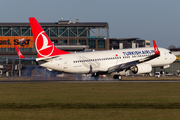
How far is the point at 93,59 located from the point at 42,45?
8.97m

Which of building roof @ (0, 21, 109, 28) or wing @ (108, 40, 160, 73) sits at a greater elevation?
building roof @ (0, 21, 109, 28)

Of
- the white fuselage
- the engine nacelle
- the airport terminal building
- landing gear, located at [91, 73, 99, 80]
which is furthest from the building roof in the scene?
the engine nacelle

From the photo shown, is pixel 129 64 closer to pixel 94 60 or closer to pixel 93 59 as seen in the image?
pixel 94 60

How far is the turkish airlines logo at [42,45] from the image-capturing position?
4728 cm

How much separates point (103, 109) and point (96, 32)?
366 feet

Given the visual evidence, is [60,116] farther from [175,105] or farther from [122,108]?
[175,105]

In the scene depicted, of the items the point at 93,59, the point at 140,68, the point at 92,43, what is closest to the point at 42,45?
the point at 93,59

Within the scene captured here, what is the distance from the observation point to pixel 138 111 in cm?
1958

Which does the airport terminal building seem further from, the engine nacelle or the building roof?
the engine nacelle

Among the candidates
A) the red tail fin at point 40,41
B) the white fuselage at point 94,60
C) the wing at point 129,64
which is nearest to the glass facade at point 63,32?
the white fuselage at point 94,60

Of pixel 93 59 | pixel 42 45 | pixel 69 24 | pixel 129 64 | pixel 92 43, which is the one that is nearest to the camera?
pixel 42 45

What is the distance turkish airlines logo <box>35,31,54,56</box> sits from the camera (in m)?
47.3

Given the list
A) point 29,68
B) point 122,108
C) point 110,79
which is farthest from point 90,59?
point 122,108

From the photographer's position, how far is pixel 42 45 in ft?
156
